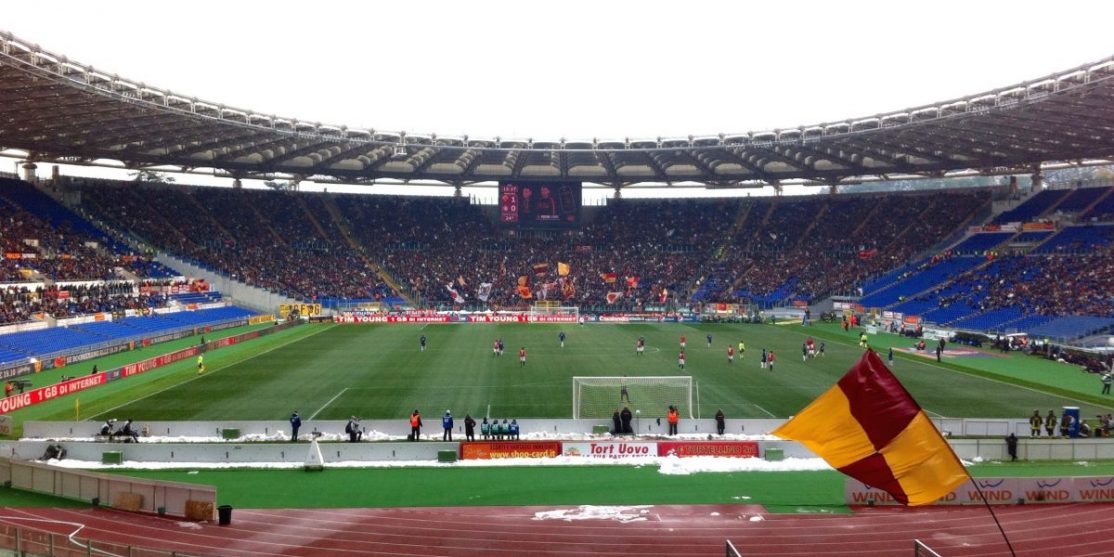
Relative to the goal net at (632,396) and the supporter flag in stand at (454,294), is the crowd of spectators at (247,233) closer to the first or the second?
the supporter flag in stand at (454,294)

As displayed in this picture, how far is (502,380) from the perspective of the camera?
3106 cm

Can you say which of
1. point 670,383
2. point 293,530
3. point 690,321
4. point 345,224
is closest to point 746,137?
point 690,321

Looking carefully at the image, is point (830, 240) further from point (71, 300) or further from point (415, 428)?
point (71, 300)

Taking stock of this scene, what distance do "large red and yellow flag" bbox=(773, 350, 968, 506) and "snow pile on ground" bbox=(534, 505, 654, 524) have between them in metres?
7.76

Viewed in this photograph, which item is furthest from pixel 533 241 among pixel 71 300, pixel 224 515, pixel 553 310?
pixel 224 515

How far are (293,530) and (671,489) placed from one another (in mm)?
8767

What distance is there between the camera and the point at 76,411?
78.1 ft

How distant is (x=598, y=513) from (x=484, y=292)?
56.9m

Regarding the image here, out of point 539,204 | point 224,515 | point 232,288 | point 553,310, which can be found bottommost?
point 224,515

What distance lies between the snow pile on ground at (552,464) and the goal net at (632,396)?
4.03m

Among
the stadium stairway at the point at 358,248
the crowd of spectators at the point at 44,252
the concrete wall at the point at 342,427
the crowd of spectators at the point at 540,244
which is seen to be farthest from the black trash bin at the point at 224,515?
the stadium stairway at the point at 358,248

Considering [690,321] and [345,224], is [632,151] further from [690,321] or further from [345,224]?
[345,224]

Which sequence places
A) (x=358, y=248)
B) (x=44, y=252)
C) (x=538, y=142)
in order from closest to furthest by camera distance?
(x=44, y=252)
(x=538, y=142)
(x=358, y=248)

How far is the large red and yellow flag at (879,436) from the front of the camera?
7.32 meters
